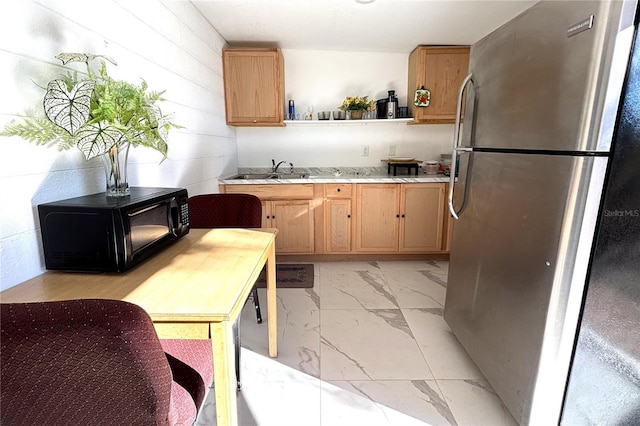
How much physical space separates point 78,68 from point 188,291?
3.50 ft

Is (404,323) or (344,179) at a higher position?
(344,179)

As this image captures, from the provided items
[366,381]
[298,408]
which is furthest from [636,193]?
[298,408]

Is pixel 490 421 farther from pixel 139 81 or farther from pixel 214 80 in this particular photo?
pixel 214 80

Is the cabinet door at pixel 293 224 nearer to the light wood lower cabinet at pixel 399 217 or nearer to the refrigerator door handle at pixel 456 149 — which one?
the light wood lower cabinet at pixel 399 217

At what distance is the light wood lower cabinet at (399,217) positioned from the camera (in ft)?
10.5

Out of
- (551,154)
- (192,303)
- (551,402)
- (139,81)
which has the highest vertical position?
(139,81)

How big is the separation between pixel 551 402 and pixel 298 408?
1.04m

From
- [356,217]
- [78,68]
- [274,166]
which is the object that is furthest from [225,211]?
[274,166]

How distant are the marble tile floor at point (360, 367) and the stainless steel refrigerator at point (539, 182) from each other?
0.21 m

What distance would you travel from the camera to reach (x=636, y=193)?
3.43 feet

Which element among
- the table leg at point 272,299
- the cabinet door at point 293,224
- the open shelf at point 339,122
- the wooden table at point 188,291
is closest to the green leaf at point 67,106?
the wooden table at point 188,291

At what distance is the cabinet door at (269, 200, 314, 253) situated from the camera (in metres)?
3.20

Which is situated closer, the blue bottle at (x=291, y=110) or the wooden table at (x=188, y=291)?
the wooden table at (x=188, y=291)

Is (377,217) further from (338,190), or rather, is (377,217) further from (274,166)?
(274,166)
